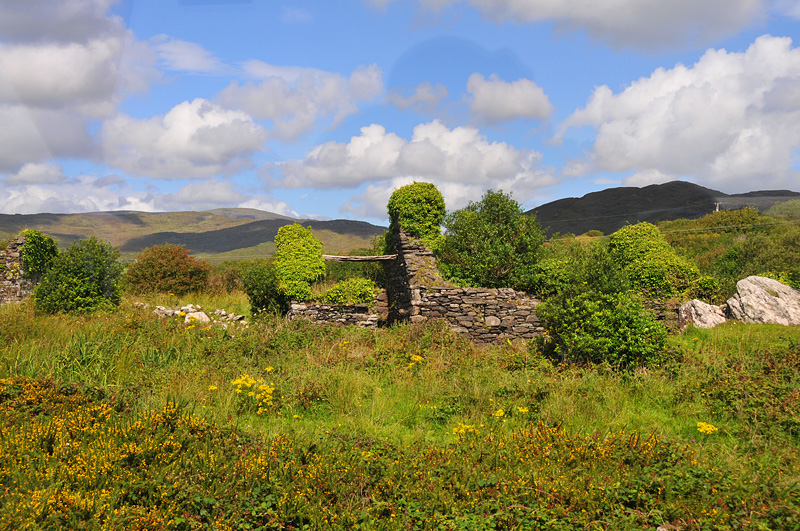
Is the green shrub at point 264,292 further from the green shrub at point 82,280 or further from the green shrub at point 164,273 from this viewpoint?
the green shrub at point 164,273

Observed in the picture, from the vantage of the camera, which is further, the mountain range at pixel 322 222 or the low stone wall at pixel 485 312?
the mountain range at pixel 322 222

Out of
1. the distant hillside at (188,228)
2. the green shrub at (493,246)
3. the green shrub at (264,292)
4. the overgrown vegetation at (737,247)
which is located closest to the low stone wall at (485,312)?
the green shrub at (493,246)

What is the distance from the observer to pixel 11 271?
56.0 ft

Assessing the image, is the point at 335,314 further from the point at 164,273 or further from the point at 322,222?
the point at 322,222

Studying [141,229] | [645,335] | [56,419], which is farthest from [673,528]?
[141,229]

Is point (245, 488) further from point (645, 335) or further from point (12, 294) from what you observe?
point (12, 294)

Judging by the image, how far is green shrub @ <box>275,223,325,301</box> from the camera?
45.7 ft

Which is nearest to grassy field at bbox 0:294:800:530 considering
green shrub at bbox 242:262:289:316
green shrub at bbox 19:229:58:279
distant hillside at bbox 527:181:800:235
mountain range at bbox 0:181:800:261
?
green shrub at bbox 242:262:289:316

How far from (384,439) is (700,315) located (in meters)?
11.3

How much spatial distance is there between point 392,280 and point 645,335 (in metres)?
8.75

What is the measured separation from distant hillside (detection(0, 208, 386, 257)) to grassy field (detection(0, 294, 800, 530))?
269 ft

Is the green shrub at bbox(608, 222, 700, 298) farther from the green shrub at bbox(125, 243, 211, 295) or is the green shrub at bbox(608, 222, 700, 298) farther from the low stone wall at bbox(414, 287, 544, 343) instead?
the green shrub at bbox(125, 243, 211, 295)

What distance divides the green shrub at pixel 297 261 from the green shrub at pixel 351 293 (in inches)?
31.1

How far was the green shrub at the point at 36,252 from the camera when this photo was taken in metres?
17.0
